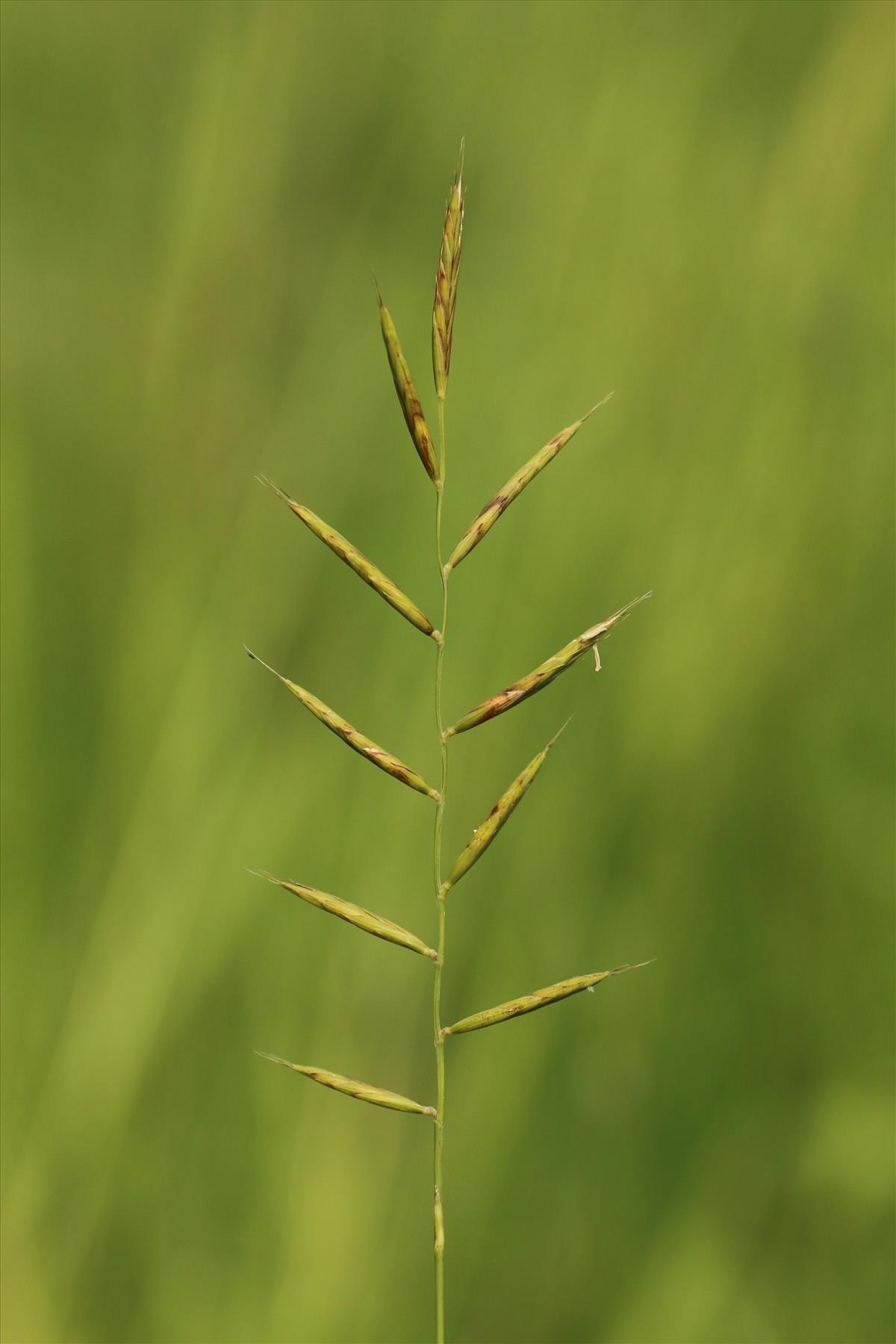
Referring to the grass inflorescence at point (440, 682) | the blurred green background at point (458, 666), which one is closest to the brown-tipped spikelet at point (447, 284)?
the grass inflorescence at point (440, 682)

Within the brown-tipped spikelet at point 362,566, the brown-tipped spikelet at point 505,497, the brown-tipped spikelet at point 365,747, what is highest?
the brown-tipped spikelet at point 505,497

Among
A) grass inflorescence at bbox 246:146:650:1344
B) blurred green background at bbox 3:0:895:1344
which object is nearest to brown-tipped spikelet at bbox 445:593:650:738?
grass inflorescence at bbox 246:146:650:1344

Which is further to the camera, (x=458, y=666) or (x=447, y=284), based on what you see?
(x=458, y=666)

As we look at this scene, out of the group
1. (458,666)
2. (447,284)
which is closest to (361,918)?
(447,284)

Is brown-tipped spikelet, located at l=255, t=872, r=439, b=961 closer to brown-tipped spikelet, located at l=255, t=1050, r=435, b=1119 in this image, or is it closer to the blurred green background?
brown-tipped spikelet, located at l=255, t=1050, r=435, b=1119

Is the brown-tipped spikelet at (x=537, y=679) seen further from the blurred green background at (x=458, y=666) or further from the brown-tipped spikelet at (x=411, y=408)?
the blurred green background at (x=458, y=666)

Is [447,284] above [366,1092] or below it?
above

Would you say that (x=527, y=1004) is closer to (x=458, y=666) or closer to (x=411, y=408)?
(x=411, y=408)
